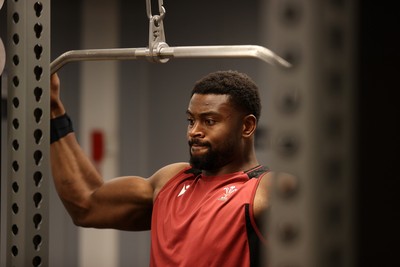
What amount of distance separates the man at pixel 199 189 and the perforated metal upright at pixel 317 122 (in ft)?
2.98

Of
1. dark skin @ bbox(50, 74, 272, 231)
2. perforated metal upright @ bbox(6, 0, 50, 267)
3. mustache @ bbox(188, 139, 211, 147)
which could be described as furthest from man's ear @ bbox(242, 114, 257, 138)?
perforated metal upright @ bbox(6, 0, 50, 267)

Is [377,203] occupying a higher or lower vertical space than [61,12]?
lower

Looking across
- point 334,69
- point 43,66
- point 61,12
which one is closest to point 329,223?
point 334,69

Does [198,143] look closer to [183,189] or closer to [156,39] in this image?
[183,189]

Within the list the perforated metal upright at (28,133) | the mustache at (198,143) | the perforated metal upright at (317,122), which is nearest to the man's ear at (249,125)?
the mustache at (198,143)

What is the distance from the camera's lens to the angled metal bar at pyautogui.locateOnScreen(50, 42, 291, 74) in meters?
1.22

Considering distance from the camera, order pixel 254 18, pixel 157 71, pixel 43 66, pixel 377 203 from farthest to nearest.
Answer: pixel 157 71
pixel 254 18
pixel 43 66
pixel 377 203

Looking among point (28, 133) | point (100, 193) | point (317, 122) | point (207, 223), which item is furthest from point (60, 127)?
point (317, 122)

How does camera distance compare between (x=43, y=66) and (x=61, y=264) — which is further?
(x=61, y=264)

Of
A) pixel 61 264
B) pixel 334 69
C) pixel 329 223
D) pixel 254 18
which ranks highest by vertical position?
pixel 254 18

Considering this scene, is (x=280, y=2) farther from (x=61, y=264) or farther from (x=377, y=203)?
(x=61, y=264)

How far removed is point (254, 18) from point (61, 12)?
115 centimetres

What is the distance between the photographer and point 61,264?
3848 mm

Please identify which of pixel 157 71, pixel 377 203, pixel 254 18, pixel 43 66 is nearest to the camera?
pixel 377 203
